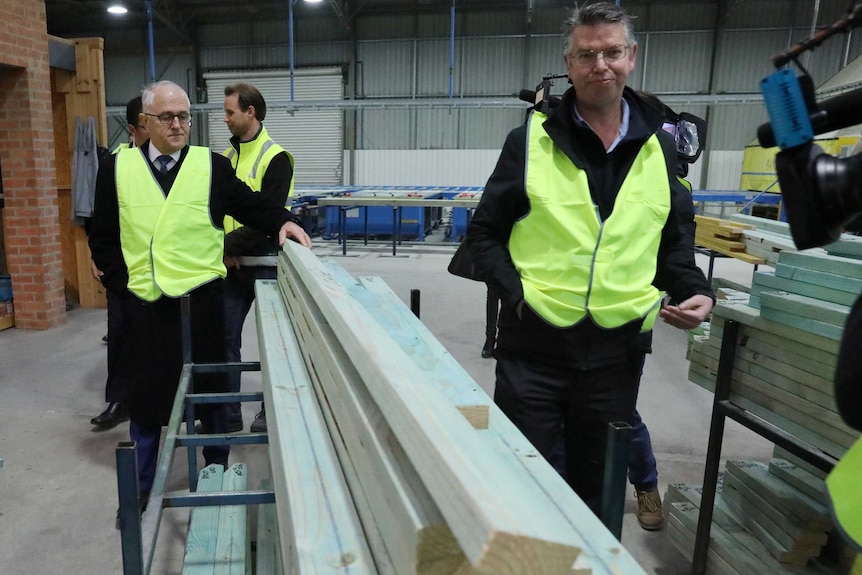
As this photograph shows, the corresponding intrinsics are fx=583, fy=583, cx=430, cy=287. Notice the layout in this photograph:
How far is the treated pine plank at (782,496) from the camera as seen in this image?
1.93m

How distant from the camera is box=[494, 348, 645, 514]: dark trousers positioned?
1765 millimetres

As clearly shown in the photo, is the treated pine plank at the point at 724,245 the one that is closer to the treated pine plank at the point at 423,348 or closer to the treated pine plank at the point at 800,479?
the treated pine plank at the point at 800,479

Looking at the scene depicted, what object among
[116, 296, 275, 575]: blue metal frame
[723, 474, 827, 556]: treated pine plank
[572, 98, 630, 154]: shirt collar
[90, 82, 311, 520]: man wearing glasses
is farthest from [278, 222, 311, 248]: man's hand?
[723, 474, 827, 556]: treated pine plank

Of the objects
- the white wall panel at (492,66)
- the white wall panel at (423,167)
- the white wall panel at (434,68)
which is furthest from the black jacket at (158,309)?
the white wall panel at (434,68)

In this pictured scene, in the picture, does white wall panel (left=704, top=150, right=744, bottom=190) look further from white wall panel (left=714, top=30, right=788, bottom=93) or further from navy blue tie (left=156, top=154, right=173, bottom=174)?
navy blue tie (left=156, top=154, right=173, bottom=174)

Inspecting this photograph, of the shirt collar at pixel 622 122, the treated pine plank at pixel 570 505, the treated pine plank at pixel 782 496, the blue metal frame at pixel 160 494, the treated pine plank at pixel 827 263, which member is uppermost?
the shirt collar at pixel 622 122

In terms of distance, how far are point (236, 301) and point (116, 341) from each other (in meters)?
0.65

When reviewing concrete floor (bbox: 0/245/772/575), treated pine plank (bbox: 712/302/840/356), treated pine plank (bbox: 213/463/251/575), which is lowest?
concrete floor (bbox: 0/245/772/575)

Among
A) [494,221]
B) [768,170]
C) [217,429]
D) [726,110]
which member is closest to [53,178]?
[217,429]

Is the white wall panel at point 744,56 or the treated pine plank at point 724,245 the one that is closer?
the treated pine plank at point 724,245

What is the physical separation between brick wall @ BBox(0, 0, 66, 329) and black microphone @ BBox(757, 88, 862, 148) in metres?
5.80

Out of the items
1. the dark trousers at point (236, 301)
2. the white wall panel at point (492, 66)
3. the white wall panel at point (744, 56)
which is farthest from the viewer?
the white wall panel at point (492, 66)

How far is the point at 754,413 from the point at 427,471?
1728mm

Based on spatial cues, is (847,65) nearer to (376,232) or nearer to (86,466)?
(376,232)
